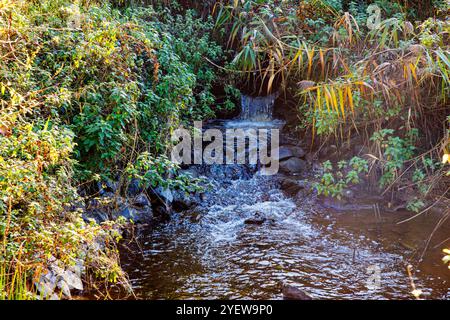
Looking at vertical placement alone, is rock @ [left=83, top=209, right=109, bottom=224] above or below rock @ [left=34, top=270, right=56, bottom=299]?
above

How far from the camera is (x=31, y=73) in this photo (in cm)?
354

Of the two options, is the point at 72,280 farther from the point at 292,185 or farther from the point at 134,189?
the point at 292,185

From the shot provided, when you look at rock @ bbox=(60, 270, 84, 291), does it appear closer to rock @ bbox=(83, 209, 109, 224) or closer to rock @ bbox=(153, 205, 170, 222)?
rock @ bbox=(83, 209, 109, 224)

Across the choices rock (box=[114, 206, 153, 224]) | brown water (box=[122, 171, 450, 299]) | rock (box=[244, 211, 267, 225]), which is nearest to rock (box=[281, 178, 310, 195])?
brown water (box=[122, 171, 450, 299])

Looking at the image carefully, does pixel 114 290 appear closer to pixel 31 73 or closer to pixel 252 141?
pixel 31 73

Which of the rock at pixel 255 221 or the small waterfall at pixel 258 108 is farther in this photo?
the small waterfall at pixel 258 108

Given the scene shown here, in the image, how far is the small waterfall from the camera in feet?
28.2

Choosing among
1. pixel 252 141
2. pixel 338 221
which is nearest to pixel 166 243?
pixel 338 221

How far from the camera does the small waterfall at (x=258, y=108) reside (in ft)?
28.2

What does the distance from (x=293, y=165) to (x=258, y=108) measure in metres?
2.30

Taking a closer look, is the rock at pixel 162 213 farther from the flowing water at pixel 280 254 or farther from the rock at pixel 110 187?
the rock at pixel 110 187

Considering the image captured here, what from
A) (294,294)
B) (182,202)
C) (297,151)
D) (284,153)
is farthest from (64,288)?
(297,151)

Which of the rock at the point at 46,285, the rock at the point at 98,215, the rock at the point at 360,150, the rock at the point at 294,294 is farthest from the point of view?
the rock at the point at 360,150

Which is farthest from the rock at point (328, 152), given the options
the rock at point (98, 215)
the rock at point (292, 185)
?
the rock at point (98, 215)
